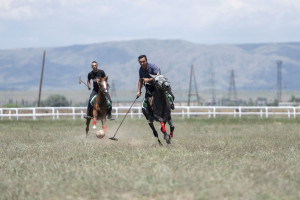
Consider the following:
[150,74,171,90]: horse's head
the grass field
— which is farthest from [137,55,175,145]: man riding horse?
the grass field

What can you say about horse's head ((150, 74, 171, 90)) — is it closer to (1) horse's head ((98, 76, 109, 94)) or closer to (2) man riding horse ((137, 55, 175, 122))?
(2) man riding horse ((137, 55, 175, 122))

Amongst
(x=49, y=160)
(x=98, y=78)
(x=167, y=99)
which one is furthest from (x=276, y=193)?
(x=98, y=78)

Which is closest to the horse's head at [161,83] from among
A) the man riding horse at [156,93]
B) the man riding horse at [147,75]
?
the man riding horse at [156,93]

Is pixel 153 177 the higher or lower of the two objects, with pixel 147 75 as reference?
lower

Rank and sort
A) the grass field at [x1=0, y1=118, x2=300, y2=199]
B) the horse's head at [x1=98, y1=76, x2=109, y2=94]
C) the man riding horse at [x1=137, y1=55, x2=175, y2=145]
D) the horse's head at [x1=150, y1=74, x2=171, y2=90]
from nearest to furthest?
the grass field at [x1=0, y1=118, x2=300, y2=199]
the horse's head at [x1=150, y1=74, x2=171, y2=90]
the man riding horse at [x1=137, y1=55, x2=175, y2=145]
the horse's head at [x1=98, y1=76, x2=109, y2=94]

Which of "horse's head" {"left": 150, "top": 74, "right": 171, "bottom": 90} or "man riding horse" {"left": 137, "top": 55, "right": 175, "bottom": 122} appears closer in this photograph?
"horse's head" {"left": 150, "top": 74, "right": 171, "bottom": 90}

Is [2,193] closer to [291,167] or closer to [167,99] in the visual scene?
[291,167]

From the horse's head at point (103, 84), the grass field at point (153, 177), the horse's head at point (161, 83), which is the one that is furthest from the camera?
the horse's head at point (103, 84)

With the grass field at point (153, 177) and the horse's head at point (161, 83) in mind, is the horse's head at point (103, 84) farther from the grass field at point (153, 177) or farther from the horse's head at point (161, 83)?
the grass field at point (153, 177)

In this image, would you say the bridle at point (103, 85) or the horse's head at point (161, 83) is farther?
the bridle at point (103, 85)

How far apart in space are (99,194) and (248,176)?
2.46m

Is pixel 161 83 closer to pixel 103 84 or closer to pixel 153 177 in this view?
pixel 103 84

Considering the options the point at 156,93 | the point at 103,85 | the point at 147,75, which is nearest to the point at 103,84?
the point at 103,85

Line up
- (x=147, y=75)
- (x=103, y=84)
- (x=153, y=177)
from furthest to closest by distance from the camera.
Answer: (x=103, y=84)
(x=147, y=75)
(x=153, y=177)
